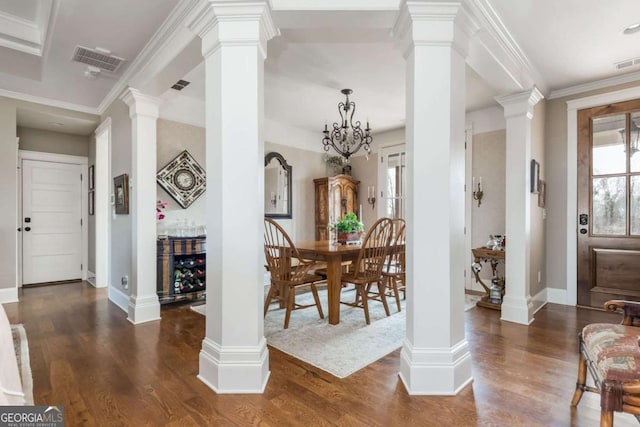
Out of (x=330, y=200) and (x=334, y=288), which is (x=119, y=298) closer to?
(x=334, y=288)

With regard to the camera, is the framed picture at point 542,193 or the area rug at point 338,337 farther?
the framed picture at point 542,193

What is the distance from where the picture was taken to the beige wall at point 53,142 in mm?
4789

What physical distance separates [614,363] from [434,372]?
838 millimetres

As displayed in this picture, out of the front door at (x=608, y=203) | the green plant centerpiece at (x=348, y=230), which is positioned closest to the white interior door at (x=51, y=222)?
the green plant centerpiece at (x=348, y=230)

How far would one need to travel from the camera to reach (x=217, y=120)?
1.96 meters

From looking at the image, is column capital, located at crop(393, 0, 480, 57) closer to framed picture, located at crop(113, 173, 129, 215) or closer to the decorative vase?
the decorative vase

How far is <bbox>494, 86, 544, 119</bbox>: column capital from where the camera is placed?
10.5 ft

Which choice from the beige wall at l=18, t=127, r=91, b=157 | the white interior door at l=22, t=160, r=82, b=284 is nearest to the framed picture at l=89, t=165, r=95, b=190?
the white interior door at l=22, t=160, r=82, b=284

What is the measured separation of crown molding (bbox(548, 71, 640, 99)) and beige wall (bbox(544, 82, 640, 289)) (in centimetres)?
6

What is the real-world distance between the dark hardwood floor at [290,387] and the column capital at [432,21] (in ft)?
6.71

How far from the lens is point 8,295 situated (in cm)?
383

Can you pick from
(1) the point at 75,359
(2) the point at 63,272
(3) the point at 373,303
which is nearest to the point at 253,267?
(1) the point at 75,359

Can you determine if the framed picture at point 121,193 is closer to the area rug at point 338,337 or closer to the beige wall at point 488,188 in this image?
the area rug at point 338,337

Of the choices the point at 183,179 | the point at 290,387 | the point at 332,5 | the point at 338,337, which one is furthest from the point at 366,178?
the point at 290,387
